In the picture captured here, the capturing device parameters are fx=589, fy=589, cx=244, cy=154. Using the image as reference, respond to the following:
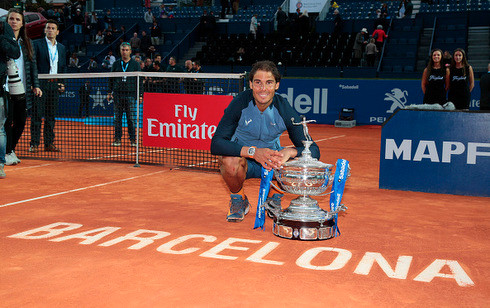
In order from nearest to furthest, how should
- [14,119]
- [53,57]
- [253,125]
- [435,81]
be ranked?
[253,125], [14,119], [435,81], [53,57]

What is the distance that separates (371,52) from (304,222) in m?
17.0

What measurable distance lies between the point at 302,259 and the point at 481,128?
378cm

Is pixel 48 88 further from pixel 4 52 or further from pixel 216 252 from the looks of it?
pixel 216 252

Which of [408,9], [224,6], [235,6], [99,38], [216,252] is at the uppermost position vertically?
[235,6]

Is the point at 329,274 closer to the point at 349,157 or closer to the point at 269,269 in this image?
the point at 269,269

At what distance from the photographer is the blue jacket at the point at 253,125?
198 inches

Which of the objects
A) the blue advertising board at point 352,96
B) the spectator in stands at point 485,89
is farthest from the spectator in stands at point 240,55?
the spectator in stands at point 485,89

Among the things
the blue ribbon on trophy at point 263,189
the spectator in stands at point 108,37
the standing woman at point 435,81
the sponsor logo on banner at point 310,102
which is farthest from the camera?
the spectator in stands at point 108,37

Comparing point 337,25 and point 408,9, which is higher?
point 408,9

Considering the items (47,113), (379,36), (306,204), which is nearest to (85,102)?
(47,113)

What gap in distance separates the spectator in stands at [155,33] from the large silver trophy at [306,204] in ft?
73.5

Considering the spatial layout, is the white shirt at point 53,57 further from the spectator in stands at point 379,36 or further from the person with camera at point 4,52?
the spectator in stands at point 379,36

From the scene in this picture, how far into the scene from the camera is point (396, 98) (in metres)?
17.6

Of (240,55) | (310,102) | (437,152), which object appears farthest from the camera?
(240,55)
